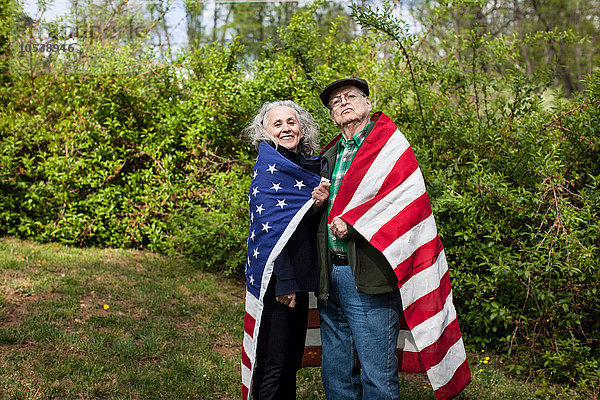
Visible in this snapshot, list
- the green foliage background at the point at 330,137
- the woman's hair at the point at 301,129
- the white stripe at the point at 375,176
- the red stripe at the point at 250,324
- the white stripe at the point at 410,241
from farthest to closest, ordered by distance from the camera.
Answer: the green foliage background at the point at 330,137 → the woman's hair at the point at 301,129 → the red stripe at the point at 250,324 → the white stripe at the point at 375,176 → the white stripe at the point at 410,241

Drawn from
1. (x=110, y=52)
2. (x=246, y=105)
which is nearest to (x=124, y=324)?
(x=246, y=105)

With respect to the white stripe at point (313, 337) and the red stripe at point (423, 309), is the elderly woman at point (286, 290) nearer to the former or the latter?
the white stripe at point (313, 337)

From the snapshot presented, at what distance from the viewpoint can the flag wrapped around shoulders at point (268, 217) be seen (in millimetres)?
2650

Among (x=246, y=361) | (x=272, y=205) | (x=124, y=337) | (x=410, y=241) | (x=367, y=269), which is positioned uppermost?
(x=272, y=205)

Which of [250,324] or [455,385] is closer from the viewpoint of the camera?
[455,385]

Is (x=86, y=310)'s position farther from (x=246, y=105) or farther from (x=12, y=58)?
(x=12, y=58)

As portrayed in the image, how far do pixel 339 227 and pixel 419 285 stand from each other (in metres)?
0.49

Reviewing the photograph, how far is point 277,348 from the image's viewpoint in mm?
2670

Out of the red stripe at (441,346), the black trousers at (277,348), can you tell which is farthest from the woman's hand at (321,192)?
the red stripe at (441,346)

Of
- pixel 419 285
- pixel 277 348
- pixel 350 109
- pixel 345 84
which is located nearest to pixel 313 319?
pixel 277 348

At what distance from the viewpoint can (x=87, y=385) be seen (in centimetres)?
352

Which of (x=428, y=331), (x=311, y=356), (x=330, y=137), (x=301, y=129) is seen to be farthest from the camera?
(x=330, y=137)

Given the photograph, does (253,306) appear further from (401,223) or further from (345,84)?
(345,84)

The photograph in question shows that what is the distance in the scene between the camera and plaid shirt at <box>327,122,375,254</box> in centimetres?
259
